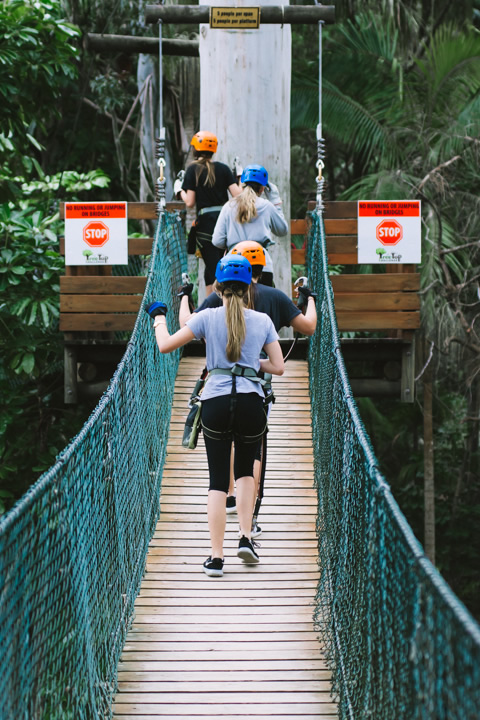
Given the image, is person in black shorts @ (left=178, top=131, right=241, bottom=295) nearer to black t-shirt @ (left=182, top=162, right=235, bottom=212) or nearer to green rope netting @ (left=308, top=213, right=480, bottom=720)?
black t-shirt @ (left=182, top=162, right=235, bottom=212)

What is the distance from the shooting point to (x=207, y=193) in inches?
257

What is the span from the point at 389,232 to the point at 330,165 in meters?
9.59

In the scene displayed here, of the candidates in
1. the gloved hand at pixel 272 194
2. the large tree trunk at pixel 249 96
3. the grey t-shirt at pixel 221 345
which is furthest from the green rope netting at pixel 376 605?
the large tree trunk at pixel 249 96

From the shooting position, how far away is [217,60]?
7.84m

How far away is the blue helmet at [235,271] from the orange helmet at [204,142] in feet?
8.09

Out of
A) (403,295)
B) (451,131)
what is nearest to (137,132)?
(451,131)

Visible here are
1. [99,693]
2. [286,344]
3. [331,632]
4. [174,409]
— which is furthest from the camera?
[286,344]

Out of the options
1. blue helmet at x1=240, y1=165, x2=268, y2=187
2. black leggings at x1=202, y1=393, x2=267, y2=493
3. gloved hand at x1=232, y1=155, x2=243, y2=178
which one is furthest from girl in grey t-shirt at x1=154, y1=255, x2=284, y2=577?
gloved hand at x1=232, y1=155, x2=243, y2=178

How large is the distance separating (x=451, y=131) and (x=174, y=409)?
651 centimetres

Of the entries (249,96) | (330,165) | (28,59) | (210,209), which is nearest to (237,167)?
(249,96)

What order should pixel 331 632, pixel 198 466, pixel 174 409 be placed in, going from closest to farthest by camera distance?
1. pixel 331 632
2. pixel 198 466
3. pixel 174 409

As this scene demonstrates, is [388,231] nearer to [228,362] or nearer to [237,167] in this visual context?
[237,167]

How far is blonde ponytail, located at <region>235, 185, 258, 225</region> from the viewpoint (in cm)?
540

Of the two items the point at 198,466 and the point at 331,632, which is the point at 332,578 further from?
the point at 198,466
